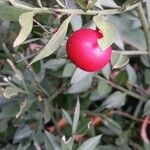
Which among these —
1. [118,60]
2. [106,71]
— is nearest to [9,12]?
[118,60]

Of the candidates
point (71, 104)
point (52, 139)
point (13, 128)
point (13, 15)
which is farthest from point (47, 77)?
point (13, 15)

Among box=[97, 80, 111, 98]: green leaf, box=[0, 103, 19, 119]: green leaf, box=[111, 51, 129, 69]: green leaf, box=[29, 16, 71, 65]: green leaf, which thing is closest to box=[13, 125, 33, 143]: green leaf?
box=[0, 103, 19, 119]: green leaf

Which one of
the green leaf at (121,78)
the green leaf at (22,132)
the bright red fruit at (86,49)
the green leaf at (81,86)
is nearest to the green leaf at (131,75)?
the green leaf at (121,78)

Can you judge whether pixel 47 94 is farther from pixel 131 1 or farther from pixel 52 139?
pixel 131 1

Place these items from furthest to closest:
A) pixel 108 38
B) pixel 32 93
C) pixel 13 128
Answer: pixel 13 128 → pixel 32 93 → pixel 108 38

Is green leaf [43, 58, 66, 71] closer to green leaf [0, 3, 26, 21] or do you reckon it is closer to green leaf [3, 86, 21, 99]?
green leaf [3, 86, 21, 99]

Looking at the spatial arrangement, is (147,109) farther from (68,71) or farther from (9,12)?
(9,12)
